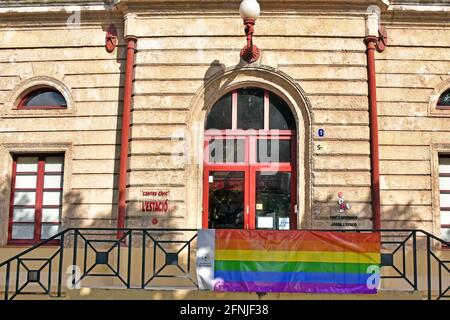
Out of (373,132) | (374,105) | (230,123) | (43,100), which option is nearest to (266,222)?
(230,123)

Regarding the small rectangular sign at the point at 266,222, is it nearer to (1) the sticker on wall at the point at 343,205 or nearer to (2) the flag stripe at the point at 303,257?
(1) the sticker on wall at the point at 343,205

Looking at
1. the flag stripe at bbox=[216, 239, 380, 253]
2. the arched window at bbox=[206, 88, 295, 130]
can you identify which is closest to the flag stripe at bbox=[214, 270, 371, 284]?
the flag stripe at bbox=[216, 239, 380, 253]

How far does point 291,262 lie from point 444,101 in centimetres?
511

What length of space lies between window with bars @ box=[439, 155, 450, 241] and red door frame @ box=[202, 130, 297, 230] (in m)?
2.89

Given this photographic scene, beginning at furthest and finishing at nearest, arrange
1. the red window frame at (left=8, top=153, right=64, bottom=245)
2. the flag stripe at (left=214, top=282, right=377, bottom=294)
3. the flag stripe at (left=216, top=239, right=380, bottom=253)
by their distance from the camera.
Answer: the red window frame at (left=8, top=153, right=64, bottom=245) → the flag stripe at (left=216, top=239, right=380, bottom=253) → the flag stripe at (left=214, top=282, right=377, bottom=294)

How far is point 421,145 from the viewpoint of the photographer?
10758mm

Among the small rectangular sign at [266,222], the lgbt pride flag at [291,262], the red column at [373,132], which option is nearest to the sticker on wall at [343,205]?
the red column at [373,132]

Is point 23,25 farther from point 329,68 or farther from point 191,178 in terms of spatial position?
point 329,68

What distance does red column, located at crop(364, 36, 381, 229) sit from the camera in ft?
33.3

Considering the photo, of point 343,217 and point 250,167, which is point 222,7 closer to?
point 250,167

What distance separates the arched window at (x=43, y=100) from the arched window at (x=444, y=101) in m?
7.54

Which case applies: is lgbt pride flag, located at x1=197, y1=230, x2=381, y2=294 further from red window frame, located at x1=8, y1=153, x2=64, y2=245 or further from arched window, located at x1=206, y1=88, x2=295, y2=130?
red window frame, located at x1=8, y1=153, x2=64, y2=245

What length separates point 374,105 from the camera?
10.4 meters

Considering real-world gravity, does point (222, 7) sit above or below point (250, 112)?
above
